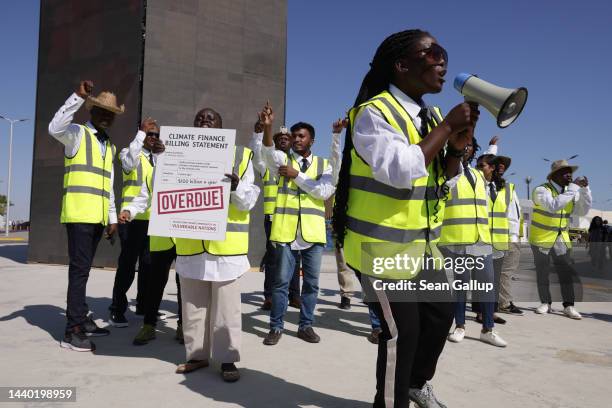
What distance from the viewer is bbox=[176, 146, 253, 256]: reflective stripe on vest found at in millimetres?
3391

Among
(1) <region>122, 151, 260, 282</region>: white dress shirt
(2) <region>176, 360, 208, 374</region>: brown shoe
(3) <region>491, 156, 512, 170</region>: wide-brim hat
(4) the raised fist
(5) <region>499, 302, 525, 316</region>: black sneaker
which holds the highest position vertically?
(4) the raised fist

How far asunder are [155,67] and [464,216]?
24.6 feet

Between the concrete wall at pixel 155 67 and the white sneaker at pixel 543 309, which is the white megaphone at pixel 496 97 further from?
the concrete wall at pixel 155 67

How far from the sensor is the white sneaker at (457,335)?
4.61 meters

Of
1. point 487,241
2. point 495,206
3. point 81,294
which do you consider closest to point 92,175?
point 81,294

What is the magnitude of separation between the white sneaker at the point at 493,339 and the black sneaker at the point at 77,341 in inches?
145

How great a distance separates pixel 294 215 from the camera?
4.66 metres

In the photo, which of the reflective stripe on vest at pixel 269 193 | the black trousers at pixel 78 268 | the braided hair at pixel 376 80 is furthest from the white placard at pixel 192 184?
the reflective stripe on vest at pixel 269 193

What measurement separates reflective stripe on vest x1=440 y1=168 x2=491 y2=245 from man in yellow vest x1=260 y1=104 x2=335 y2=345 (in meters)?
1.30

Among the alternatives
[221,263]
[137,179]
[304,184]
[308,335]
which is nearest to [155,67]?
[137,179]

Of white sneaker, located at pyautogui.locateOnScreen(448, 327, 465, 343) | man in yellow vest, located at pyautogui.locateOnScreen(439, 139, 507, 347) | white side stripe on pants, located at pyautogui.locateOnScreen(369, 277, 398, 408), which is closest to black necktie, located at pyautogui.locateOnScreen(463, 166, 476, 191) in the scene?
man in yellow vest, located at pyautogui.locateOnScreen(439, 139, 507, 347)

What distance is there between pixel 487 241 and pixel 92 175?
4085 mm

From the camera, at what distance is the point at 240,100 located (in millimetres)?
10523

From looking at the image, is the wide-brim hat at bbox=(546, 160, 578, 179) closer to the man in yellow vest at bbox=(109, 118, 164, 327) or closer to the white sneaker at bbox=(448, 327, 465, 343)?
the white sneaker at bbox=(448, 327, 465, 343)
